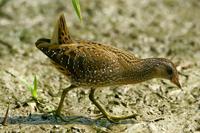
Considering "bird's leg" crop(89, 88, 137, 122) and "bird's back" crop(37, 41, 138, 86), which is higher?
"bird's back" crop(37, 41, 138, 86)

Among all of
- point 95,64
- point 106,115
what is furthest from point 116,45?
point 95,64

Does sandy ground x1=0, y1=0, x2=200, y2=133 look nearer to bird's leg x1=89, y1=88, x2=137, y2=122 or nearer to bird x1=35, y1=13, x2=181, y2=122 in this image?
bird's leg x1=89, y1=88, x2=137, y2=122

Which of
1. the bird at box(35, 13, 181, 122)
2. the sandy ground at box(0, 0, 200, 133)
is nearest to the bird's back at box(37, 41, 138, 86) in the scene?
the bird at box(35, 13, 181, 122)

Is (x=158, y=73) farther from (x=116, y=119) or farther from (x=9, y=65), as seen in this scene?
(x=9, y=65)

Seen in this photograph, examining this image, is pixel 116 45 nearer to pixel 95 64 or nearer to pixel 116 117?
pixel 116 117

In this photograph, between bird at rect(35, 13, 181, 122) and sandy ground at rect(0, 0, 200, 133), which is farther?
sandy ground at rect(0, 0, 200, 133)

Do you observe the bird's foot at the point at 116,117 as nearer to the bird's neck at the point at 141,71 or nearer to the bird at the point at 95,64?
the bird at the point at 95,64
